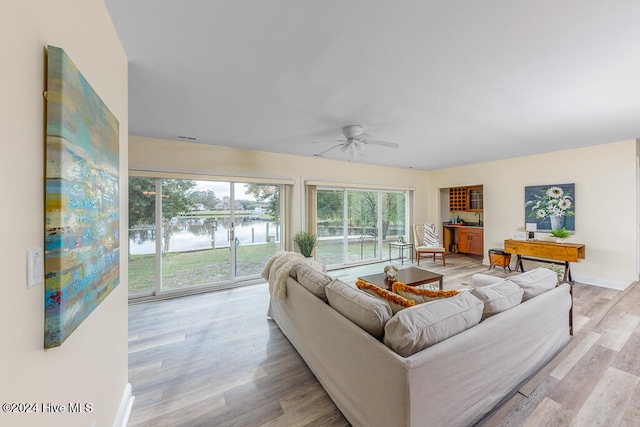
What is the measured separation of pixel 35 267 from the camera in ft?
2.36

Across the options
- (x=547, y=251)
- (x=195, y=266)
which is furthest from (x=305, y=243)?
(x=547, y=251)

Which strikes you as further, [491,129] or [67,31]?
[491,129]

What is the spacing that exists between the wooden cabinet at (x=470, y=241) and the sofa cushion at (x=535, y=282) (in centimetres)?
420

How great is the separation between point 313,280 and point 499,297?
51.5 inches

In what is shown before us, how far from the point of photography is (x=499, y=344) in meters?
1.48

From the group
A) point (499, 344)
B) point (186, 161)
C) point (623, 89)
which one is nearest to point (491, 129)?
point (623, 89)

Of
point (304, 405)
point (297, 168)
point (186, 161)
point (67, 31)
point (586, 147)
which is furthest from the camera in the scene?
point (297, 168)

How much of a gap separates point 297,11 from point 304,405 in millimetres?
2411

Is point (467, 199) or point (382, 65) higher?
point (382, 65)

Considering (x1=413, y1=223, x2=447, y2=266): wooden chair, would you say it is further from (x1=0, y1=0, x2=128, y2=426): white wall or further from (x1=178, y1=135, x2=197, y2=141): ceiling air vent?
(x1=0, y1=0, x2=128, y2=426): white wall

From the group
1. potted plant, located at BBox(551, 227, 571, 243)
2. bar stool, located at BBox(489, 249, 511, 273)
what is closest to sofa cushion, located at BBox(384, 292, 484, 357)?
potted plant, located at BBox(551, 227, 571, 243)

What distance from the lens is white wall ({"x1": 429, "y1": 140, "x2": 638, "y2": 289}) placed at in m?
3.73

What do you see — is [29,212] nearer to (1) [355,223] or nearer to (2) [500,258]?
(1) [355,223]

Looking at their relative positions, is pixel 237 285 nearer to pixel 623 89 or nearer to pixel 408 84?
pixel 408 84
